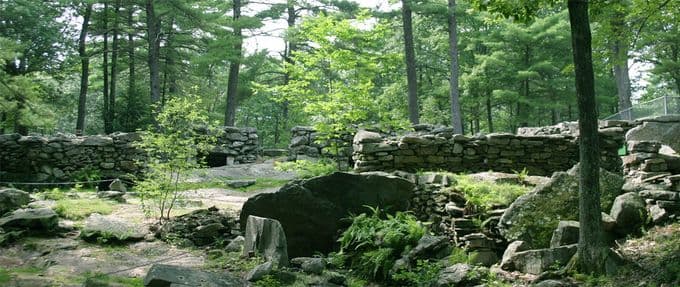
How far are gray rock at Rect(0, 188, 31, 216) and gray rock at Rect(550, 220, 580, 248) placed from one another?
817 centimetres

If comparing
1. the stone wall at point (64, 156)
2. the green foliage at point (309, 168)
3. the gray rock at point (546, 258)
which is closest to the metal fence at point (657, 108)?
the green foliage at point (309, 168)

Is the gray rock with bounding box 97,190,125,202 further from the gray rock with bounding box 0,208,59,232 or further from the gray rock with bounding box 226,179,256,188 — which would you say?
the gray rock with bounding box 226,179,256,188

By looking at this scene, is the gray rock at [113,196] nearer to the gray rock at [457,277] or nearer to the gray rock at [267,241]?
the gray rock at [267,241]

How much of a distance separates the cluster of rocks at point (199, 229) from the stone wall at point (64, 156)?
4.51 meters

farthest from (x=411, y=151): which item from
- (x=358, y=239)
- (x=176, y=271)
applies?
(x=176, y=271)

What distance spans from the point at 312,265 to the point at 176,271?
176 centimetres

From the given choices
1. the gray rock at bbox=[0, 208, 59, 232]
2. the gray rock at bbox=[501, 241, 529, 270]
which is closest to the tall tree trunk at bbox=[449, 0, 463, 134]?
the gray rock at bbox=[501, 241, 529, 270]

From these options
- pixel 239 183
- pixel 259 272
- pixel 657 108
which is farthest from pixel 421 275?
pixel 657 108

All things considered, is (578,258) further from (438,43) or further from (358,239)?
(438,43)

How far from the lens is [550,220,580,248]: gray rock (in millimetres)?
5812

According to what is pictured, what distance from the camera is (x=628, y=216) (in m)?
6.04

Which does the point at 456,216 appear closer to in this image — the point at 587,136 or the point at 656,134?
the point at 587,136

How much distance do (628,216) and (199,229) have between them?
227 inches

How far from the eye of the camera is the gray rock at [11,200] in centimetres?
852
